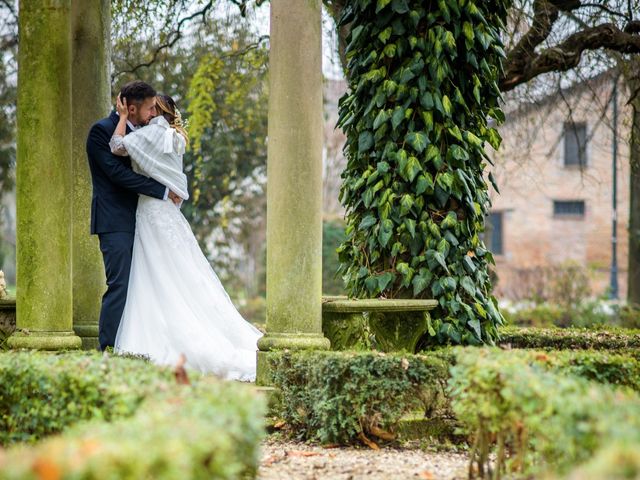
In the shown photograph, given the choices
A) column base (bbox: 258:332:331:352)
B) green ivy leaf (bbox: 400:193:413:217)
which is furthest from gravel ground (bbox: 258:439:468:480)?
green ivy leaf (bbox: 400:193:413:217)

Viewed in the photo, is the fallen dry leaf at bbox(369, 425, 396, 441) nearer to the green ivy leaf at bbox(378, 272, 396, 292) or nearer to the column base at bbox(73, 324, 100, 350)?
the green ivy leaf at bbox(378, 272, 396, 292)

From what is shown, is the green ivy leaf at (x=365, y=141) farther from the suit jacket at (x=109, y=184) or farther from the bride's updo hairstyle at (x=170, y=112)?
the suit jacket at (x=109, y=184)

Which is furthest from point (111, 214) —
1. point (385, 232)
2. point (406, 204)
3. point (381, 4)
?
point (381, 4)

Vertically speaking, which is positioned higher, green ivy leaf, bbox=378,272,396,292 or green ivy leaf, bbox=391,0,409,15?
green ivy leaf, bbox=391,0,409,15

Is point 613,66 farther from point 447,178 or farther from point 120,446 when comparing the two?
point 120,446

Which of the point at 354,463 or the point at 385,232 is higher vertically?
the point at 385,232

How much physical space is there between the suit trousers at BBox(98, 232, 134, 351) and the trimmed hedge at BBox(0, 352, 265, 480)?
6.45 ft

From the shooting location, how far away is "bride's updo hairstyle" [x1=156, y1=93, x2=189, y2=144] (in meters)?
7.19

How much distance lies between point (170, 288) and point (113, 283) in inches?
18.7

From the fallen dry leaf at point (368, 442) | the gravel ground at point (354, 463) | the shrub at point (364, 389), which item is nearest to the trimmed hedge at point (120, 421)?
the gravel ground at point (354, 463)

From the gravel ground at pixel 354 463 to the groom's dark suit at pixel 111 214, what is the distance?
1754 mm

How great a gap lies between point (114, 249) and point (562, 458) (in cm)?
422

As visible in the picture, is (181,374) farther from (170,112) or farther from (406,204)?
(170,112)

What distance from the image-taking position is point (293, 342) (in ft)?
20.2
